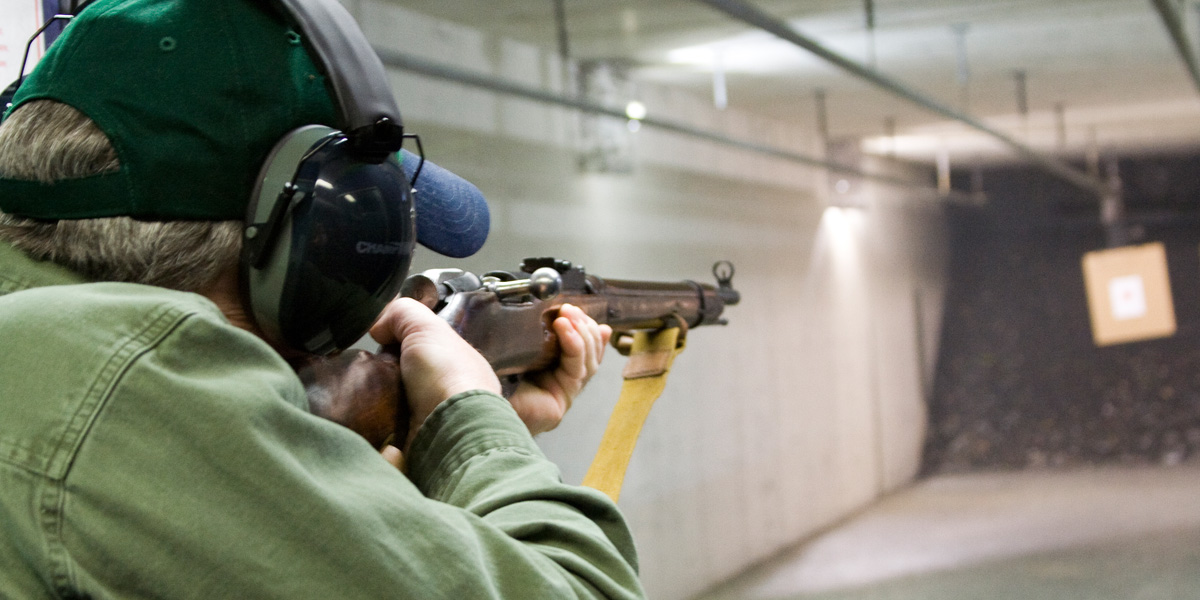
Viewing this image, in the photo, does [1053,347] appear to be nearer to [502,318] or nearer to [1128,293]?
[1128,293]

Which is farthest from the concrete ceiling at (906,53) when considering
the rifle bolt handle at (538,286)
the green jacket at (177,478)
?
the green jacket at (177,478)

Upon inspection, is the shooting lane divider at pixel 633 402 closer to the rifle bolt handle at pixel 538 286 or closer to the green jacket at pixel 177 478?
the rifle bolt handle at pixel 538 286

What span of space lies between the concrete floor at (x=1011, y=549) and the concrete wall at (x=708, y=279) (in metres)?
0.28

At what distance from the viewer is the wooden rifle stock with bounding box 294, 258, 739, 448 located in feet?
2.71

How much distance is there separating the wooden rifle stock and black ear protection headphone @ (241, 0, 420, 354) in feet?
0.30

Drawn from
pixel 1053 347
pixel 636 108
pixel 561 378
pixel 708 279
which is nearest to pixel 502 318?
pixel 561 378

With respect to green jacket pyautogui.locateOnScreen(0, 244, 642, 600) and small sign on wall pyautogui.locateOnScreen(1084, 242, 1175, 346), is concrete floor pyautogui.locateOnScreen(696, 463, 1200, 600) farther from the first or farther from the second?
green jacket pyautogui.locateOnScreen(0, 244, 642, 600)

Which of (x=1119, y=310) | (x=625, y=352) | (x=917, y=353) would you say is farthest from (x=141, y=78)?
(x=1119, y=310)

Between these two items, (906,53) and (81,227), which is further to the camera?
(906,53)

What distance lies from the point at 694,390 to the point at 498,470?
4304 mm

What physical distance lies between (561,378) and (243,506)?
2.86 feet

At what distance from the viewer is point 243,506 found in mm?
517

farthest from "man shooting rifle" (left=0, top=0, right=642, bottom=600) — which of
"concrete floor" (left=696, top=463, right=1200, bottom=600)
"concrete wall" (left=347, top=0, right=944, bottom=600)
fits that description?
"concrete floor" (left=696, top=463, right=1200, bottom=600)

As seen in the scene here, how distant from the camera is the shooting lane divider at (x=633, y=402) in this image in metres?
1.60
